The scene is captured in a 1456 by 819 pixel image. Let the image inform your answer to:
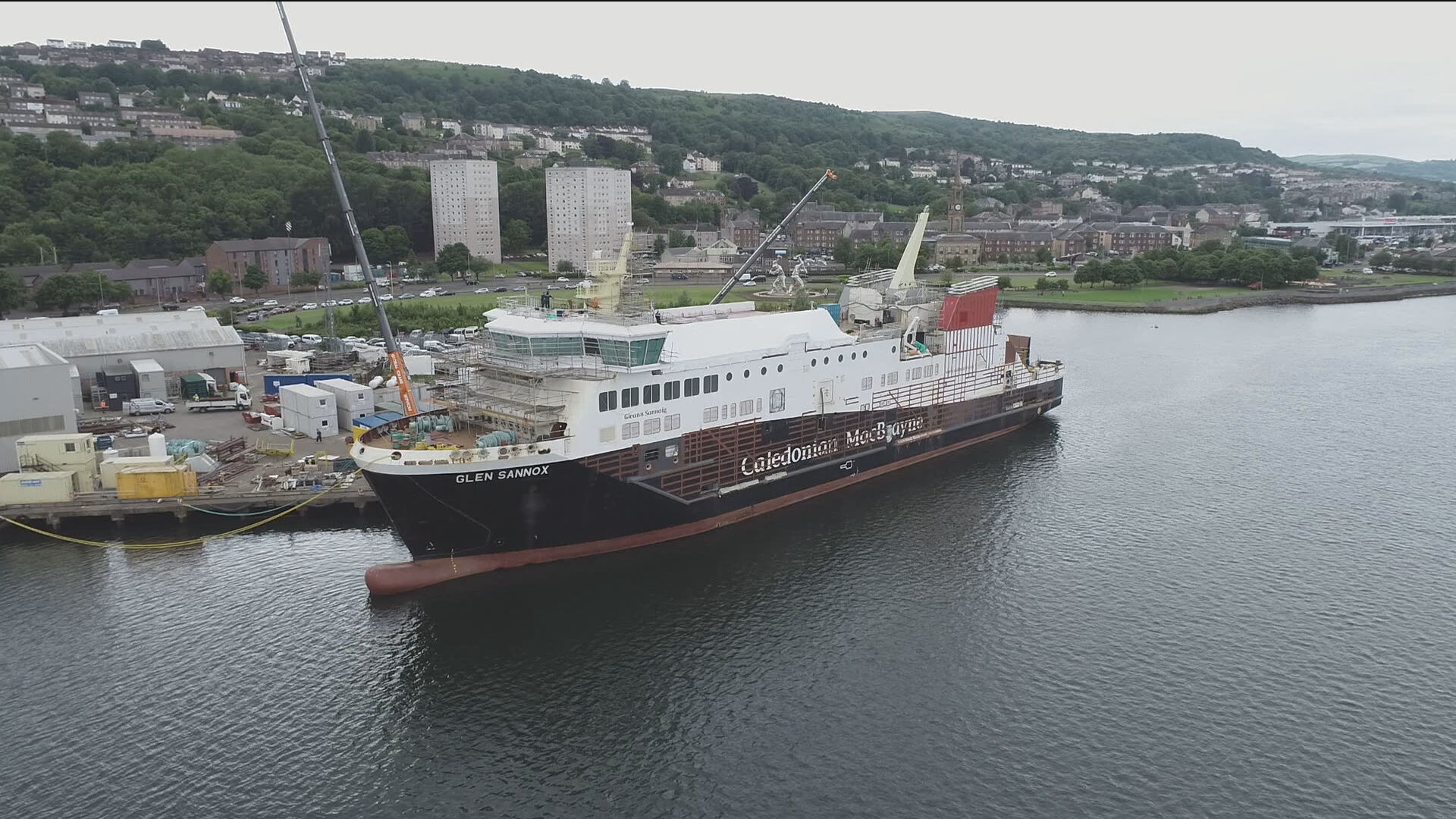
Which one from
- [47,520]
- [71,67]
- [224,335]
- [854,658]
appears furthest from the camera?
[71,67]

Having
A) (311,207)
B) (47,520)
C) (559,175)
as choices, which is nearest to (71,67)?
(311,207)

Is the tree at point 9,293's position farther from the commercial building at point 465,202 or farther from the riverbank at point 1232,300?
the riverbank at point 1232,300

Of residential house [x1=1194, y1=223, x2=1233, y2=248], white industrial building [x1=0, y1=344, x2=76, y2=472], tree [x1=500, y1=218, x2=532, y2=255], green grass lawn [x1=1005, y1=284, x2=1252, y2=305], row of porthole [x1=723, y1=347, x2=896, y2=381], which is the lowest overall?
white industrial building [x1=0, y1=344, x2=76, y2=472]

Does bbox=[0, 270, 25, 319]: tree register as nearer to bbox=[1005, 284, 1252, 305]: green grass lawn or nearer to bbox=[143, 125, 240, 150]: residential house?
bbox=[143, 125, 240, 150]: residential house

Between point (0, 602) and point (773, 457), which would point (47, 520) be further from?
point (773, 457)

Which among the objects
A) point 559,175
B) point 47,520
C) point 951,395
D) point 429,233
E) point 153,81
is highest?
point 153,81

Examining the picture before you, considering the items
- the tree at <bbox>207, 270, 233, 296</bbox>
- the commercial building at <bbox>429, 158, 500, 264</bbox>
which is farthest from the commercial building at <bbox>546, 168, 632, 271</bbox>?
the tree at <bbox>207, 270, 233, 296</bbox>

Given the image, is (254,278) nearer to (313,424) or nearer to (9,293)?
(9,293)
